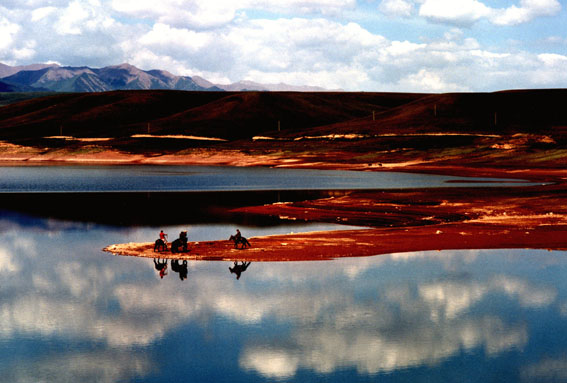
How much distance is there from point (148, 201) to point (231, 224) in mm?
22972

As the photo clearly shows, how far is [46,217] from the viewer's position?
61.3 m

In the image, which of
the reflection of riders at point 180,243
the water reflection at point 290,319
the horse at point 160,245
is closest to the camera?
the water reflection at point 290,319

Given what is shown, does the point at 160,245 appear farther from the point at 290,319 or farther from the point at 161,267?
the point at 290,319

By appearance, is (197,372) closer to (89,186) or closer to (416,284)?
(416,284)

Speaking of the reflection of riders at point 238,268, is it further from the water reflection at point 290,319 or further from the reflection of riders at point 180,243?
the reflection of riders at point 180,243

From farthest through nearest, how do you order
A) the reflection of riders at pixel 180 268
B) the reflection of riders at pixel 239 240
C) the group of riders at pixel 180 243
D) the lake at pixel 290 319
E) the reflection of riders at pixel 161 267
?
the reflection of riders at pixel 239 240
the group of riders at pixel 180 243
the reflection of riders at pixel 161 267
the reflection of riders at pixel 180 268
the lake at pixel 290 319

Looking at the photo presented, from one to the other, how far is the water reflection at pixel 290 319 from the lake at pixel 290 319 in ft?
0.21

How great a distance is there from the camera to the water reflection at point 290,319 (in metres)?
22.2

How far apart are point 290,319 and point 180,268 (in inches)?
433

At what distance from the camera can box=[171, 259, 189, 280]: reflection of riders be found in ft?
114

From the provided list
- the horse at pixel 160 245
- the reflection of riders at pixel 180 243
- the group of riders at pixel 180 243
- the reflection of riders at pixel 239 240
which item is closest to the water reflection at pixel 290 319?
the reflection of riders at pixel 180 243

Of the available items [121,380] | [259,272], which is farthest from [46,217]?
[121,380]

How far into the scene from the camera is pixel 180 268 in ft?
120

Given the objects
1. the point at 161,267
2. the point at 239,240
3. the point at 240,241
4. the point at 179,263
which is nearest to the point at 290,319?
the point at 161,267
